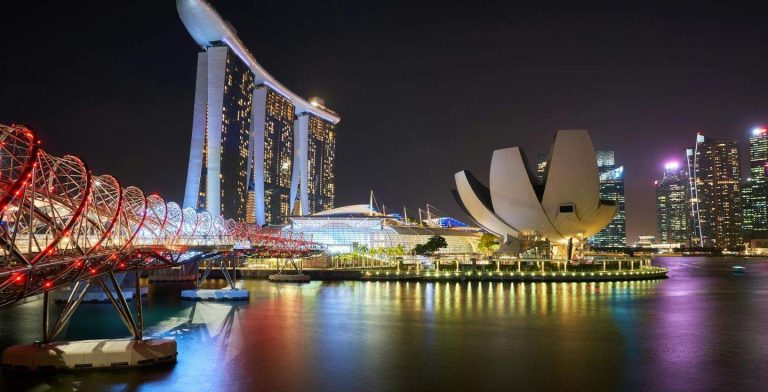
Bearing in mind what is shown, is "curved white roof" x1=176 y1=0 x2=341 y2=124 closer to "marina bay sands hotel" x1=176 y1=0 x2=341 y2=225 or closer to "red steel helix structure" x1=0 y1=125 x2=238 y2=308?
"marina bay sands hotel" x1=176 y1=0 x2=341 y2=225

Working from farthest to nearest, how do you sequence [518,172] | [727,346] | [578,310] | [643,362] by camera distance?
[518,172] < [578,310] < [727,346] < [643,362]

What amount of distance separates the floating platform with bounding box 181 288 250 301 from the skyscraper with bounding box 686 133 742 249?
168 metres

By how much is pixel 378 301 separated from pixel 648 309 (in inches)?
549

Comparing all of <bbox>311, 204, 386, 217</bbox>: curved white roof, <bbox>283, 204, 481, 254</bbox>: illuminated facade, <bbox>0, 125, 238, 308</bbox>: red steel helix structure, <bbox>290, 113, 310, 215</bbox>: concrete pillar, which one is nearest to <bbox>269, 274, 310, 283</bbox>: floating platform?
<bbox>283, 204, 481, 254</bbox>: illuminated facade

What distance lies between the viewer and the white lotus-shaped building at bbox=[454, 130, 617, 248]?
56094 millimetres

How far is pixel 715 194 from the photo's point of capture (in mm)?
179000

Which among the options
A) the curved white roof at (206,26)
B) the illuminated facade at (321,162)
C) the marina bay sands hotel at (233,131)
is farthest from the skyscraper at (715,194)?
the curved white roof at (206,26)

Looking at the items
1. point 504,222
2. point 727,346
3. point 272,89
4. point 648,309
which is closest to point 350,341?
point 727,346

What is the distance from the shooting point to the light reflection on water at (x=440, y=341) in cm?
1587

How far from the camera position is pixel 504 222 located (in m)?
63.3

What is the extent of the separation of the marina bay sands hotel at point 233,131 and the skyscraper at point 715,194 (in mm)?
122006

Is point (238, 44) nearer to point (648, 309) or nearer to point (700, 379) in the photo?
point (648, 309)

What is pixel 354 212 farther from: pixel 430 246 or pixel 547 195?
pixel 547 195

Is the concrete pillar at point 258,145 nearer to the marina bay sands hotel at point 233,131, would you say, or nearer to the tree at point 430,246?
the marina bay sands hotel at point 233,131
